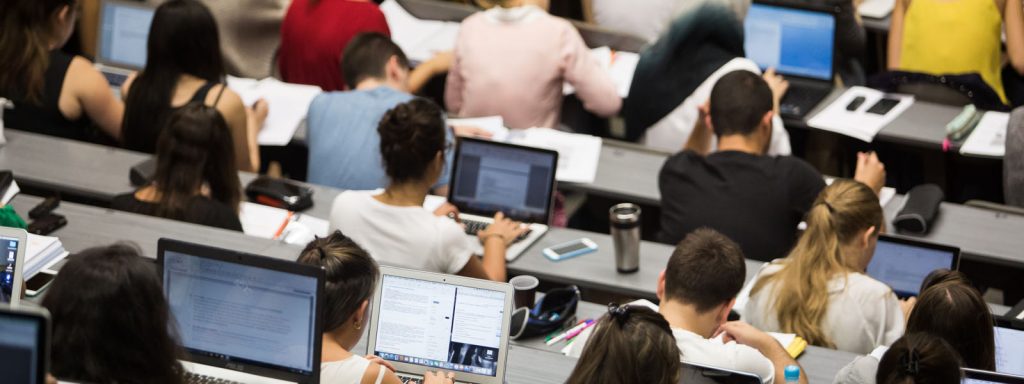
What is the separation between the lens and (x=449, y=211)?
16.0ft

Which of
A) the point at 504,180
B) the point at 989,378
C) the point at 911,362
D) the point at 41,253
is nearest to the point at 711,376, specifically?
the point at 911,362

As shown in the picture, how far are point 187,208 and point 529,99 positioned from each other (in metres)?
1.79

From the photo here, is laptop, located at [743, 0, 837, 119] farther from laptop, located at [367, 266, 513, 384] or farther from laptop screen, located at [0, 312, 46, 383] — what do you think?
laptop screen, located at [0, 312, 46, 383]

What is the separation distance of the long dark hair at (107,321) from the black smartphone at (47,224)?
5.69 feet

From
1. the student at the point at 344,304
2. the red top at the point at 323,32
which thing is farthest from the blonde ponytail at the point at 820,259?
the red top at the point at 323,32

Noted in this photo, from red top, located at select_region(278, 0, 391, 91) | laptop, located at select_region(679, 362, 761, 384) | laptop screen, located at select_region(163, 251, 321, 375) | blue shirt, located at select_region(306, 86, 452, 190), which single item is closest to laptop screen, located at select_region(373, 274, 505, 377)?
laptop screen, located at select_region(163, 251, 321, 375)

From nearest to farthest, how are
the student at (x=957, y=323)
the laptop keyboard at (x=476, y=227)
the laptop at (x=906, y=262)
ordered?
the student at (x=957, y=323) → the laptop at (x=906, y=262) → the laptop keyboard at (x=476, y=227)

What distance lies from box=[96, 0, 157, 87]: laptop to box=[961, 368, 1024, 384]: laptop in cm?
425

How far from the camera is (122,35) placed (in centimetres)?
646

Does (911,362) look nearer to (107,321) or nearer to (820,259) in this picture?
(820,259)

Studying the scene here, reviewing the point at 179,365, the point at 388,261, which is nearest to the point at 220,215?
the point at 388,261

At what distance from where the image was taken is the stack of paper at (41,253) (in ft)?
13.5

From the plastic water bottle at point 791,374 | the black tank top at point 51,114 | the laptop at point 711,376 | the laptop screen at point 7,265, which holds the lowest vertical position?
the black tank top at point 51,114

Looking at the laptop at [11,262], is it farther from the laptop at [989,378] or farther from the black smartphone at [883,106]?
the black smartphone at [883,106]
